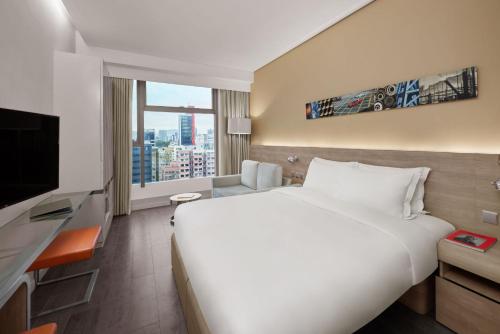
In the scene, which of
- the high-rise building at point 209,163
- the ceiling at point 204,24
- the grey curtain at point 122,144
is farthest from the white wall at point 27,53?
the high-rise building at point 209,163

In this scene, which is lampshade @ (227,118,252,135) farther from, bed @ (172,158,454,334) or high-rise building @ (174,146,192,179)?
bed @ (172,158,454,334)

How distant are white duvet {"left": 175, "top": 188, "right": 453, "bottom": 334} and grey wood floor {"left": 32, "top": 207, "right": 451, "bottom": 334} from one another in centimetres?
44

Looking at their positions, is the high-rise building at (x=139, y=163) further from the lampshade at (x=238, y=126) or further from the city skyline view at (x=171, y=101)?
the lampshade at (x=238, y=126)

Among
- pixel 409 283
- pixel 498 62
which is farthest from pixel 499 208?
pixel 498 62

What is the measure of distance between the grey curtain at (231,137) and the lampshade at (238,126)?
253 millimetres

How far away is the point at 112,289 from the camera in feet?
6.31

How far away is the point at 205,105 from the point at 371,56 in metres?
3.33

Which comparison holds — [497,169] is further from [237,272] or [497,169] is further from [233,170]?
[233,170]

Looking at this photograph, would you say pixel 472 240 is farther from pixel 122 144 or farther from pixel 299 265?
pixel 122 144

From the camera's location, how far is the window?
426 cm

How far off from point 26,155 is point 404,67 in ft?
10.5

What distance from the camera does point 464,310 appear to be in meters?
1.40

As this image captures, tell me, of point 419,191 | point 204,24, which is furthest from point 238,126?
point 419,191

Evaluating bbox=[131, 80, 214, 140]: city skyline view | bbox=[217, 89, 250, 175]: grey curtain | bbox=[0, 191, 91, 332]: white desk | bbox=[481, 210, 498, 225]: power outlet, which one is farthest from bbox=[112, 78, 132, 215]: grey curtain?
bbox=[481, 210, 498, 225]: power outlet
